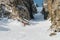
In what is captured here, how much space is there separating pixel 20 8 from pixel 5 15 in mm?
3830

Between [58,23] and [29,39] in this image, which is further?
[58,23]

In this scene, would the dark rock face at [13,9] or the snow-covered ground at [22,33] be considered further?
the dark rock face at [13,9]

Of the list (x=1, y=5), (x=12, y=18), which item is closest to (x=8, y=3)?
(x=1, y=5)

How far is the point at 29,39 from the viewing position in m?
11.4

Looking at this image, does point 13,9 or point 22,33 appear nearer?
point 22,33

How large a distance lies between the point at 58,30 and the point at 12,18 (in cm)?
889

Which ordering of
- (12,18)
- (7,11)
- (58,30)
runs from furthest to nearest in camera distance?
1. (7,11)
2. (12,18)
3. (58,30)

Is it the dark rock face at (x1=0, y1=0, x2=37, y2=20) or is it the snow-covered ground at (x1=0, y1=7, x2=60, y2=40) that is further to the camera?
the dark rock face at (x1=0, y1=0, x2=37, y2=20)

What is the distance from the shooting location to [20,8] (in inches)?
981

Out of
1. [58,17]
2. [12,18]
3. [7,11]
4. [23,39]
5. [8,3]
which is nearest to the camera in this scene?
[23,39]

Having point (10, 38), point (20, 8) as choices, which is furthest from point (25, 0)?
point (10, 38)

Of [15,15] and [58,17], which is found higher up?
[58,17]

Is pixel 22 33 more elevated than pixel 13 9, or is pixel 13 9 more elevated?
pixel 13 9

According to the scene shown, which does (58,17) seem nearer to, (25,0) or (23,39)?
(23,39)
